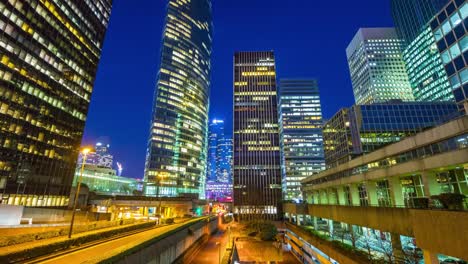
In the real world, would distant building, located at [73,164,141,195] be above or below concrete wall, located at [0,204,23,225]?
above

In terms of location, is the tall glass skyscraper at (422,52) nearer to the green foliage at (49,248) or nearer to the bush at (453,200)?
the bush at (453,200)

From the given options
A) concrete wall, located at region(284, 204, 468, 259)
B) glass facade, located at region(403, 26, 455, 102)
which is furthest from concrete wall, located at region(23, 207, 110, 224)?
glass facade, located at region(403, 26, 455, 102)

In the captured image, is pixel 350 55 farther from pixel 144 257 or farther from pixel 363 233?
pixel 144 257

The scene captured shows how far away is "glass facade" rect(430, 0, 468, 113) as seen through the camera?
28.3 m

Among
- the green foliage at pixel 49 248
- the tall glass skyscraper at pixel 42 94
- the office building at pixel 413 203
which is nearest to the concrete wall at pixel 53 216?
the tall glass skyscraper at pixel 42 94

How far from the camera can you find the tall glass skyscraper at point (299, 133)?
504 ft

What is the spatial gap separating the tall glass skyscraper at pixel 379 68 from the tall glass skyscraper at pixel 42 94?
15767 centimetres

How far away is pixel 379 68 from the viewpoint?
14975 centimetres

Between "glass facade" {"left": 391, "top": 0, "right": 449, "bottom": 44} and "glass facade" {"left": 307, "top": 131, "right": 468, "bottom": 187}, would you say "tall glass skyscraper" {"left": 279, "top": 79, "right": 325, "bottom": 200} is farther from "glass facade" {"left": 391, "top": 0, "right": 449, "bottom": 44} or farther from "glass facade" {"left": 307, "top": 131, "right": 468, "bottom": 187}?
"glass facade" {"left": 307, "top": 131, "right": 468, "bottom": 187}

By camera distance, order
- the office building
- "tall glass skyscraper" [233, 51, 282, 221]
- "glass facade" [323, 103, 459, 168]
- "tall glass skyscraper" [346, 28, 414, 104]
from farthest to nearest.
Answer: "tall glass skyscraper" [346, 28, 414, 104] → "tall glass skyscraper" [233, 51, 282, 221] → "glass facade" [323, 103, 459, 168] → the office building

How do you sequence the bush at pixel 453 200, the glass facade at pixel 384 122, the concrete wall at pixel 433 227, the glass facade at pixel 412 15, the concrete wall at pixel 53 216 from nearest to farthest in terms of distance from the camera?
the concrete wall at pixel 433 227 < the bush at pixel 453 200 < the concrete wall at pixel 53 216 < the glass facade at pixel 384 122 < the glass facade at pixel 412 15

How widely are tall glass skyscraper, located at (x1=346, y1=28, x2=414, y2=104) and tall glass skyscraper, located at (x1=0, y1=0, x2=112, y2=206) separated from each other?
517ft


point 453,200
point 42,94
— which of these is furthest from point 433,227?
point 42,94

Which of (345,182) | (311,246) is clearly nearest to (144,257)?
(311,246)
